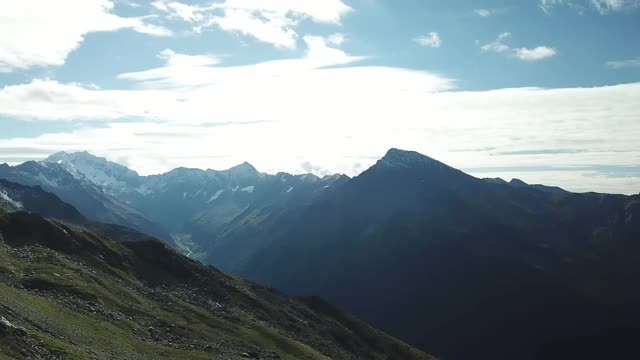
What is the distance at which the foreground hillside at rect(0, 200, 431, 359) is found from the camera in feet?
232

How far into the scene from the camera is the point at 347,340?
17512 centimetres

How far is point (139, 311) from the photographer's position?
110 m

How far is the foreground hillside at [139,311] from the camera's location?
7075 centimetres

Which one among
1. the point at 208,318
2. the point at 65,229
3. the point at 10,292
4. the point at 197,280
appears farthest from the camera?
the point at 197,280

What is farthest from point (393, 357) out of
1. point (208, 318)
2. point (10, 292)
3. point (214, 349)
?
point (10, 292)

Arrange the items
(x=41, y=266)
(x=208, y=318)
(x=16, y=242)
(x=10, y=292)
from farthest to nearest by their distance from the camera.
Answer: (x=16, y=242) → (x=208, y=318) → (x=41, y=266) → (x=10, y=292)

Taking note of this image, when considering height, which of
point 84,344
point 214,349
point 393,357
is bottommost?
point 393,357

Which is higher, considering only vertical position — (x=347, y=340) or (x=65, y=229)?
(x=65, y=229)

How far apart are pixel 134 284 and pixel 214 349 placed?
46.0 metres

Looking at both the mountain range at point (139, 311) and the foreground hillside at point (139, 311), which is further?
the foreground hillside at point (139, 311)

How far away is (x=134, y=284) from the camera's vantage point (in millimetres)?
139875

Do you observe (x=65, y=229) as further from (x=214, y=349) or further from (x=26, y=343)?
(x=26, y=343)

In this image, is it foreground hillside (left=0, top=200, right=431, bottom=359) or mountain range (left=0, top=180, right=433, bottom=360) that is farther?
foreground hillside (left=0, top=200, right=431, bottom=359)

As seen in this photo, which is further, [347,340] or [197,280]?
[347,340]
